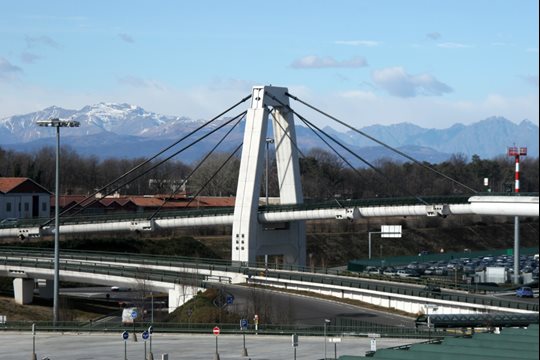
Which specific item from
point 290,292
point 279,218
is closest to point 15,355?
point 290,292

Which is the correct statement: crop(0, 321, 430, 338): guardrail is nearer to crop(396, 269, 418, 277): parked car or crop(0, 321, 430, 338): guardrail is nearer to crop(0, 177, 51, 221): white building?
crop(396, 269, 418, 277): parked car

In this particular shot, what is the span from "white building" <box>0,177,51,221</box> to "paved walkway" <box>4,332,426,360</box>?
75.4 m

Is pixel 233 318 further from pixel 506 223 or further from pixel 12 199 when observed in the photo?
pixel 506 223

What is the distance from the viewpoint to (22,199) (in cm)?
15575

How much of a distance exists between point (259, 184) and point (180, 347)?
133ft

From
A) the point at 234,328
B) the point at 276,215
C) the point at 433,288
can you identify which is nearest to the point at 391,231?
the point at 276,215

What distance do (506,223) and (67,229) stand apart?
292 feet

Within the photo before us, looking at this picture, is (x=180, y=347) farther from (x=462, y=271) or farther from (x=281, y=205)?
(x=462, y=271)

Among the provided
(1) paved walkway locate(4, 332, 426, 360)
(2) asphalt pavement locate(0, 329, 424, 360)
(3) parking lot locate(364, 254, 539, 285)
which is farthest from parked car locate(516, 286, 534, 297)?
(1) paved walkway locate(4, 332, 426, 360)

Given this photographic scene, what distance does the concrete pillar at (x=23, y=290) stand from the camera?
105875 mm

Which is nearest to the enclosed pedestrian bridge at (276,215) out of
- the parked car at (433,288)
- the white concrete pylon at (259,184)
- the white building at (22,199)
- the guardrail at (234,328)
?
the white concrete pylon at (259,184)

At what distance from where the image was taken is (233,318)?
82.2 metres

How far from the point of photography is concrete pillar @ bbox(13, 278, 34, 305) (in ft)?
347

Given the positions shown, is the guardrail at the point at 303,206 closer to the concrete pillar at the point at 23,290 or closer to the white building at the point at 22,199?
the concrete pillar at the point at 23,290
